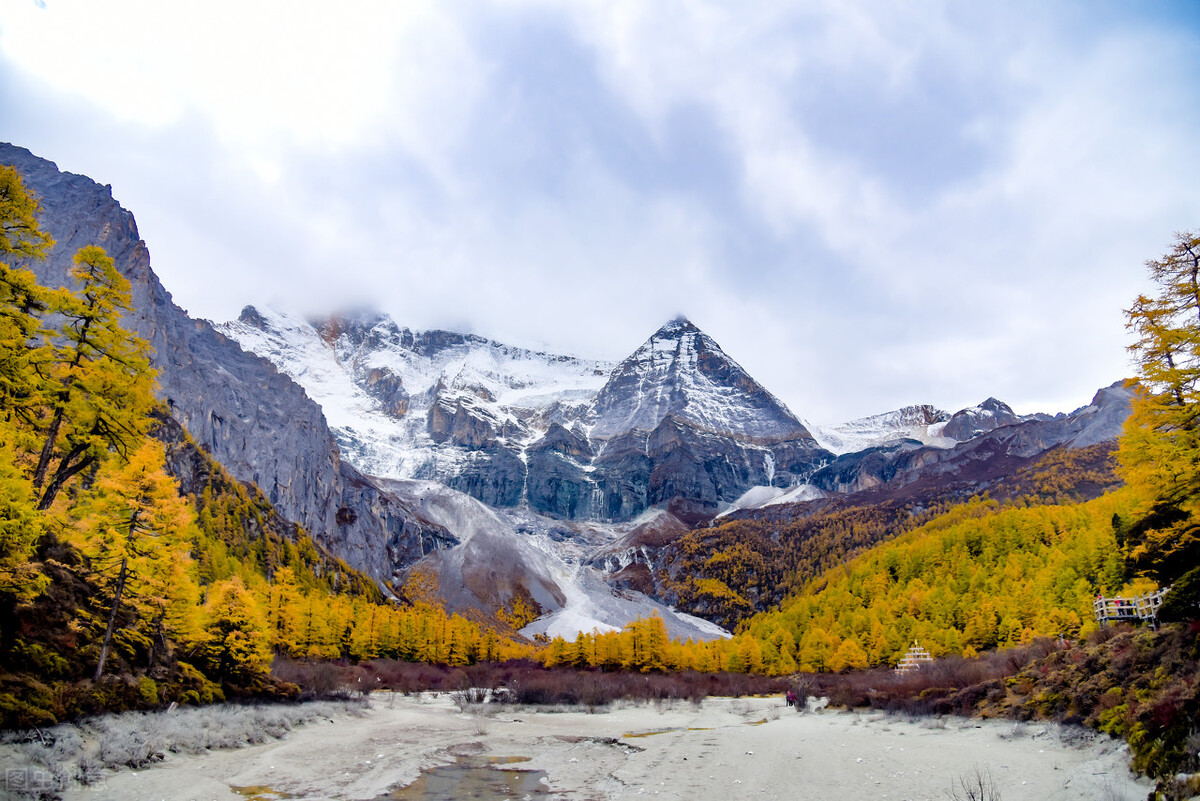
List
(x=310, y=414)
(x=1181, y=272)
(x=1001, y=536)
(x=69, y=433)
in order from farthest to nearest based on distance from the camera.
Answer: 1. (x=310, y=414)
2. (x=1001, y=536)
3. (x=69, y=433)
4. (x=1181, y=272)

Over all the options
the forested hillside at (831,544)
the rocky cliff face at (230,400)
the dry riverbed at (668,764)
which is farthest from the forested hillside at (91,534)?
the forested hillside at (831,544)

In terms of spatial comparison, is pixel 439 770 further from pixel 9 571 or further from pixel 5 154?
pixel 5 154

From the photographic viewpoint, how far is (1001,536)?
87.2 metres

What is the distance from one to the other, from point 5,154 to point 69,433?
14238cm

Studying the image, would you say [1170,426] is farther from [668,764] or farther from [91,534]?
[91,534]

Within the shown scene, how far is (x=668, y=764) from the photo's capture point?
74.1ft

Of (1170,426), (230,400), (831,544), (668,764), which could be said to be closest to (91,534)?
(668,764)

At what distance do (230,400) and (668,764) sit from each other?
518ft

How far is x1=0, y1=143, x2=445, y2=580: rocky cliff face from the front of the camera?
120 metres

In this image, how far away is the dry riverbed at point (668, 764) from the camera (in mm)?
16062

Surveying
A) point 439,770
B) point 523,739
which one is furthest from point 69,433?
point 523,739

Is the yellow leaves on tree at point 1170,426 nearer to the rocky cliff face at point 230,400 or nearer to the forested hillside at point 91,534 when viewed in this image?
the forested hillside at point 91,534

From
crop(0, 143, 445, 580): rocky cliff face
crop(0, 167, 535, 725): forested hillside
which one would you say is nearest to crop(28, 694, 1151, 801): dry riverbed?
crop(0, 167, 535, 725): forested hillside

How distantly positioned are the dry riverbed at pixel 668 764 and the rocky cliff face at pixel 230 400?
99919 mm
